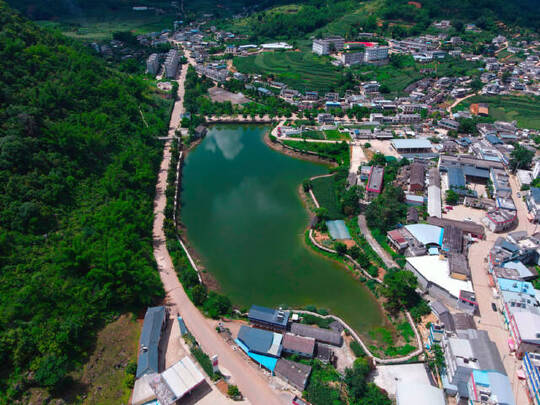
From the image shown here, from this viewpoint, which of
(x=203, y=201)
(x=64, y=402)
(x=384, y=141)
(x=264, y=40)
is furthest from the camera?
(x=264, y=40)

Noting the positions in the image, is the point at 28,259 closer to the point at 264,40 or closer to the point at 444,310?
the point at 444,310

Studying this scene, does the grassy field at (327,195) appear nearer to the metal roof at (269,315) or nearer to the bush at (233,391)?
the metal roof at (269,315)

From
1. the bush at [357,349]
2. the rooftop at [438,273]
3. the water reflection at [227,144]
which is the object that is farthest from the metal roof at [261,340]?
the water reflection at [227,144]

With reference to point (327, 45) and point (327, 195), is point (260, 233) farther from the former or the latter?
point (327, 45)

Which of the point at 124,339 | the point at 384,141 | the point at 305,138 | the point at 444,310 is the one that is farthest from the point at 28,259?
the point at 384,141

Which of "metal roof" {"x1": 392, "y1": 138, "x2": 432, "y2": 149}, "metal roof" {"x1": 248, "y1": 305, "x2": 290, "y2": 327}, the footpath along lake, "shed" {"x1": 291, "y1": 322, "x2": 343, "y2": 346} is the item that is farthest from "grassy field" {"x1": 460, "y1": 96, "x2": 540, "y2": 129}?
"metal roof" {"x1": 248, "y1": 305, "x2": 290, "y2": 327}

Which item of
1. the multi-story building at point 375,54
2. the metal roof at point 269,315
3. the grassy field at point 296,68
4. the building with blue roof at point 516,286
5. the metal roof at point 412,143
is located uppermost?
the multi-story building at point 375,54
